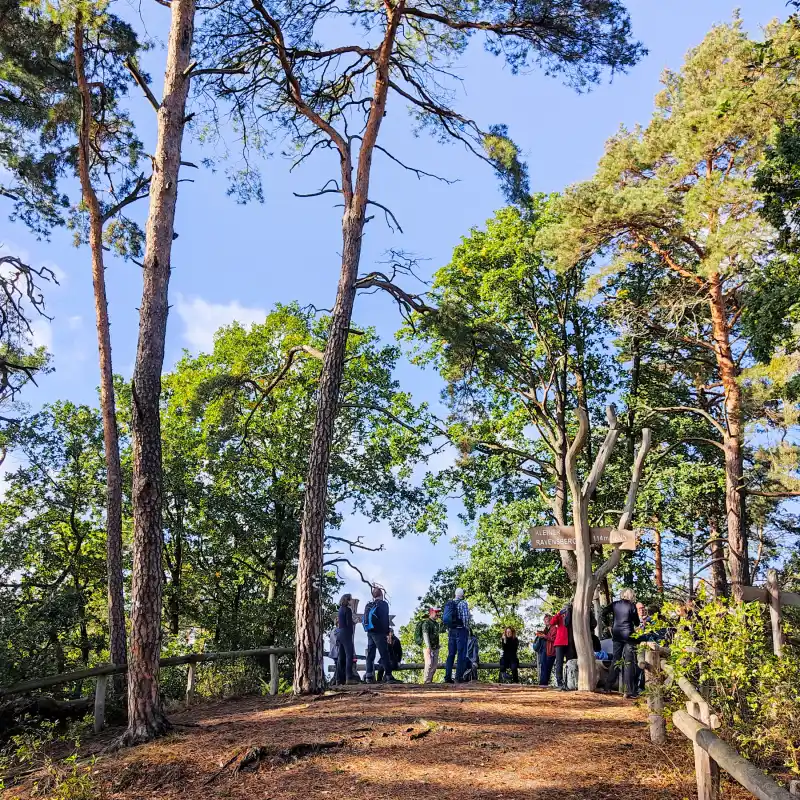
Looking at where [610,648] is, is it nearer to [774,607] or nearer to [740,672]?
[774,607]

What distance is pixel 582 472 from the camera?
2098 cm

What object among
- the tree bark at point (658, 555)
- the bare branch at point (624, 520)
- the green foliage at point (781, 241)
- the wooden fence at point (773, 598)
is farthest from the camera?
the tree bark at point (658, 555)

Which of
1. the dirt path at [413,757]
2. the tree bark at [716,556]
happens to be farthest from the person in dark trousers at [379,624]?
the tree bark at [716,556]

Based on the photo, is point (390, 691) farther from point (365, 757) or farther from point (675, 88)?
point (675, 88)

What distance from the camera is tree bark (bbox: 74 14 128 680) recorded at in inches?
539

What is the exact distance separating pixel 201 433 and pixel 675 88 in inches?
651

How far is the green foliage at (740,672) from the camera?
5844 mm

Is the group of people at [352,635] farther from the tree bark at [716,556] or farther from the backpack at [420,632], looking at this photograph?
the tree bark at [716,556]

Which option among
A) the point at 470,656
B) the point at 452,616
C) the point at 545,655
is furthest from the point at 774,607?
the point at 452,616

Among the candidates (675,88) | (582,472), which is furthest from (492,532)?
(675,88)

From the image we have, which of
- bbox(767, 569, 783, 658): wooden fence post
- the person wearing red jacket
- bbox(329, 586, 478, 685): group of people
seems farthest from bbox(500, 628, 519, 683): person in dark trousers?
bbox(767, 569, 783, 658): wooden fence post

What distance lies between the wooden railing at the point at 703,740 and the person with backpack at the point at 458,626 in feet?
16.0

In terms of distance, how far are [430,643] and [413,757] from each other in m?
7.42

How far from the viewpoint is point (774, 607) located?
12.9 meters
